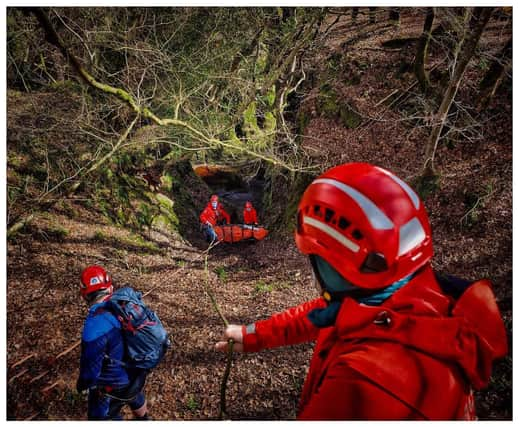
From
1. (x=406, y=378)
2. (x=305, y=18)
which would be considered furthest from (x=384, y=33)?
(x=406, y=378)

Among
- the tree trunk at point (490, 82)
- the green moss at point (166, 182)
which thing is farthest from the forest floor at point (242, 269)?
the green moss at point (166, 182)

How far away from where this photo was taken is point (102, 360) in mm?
2562

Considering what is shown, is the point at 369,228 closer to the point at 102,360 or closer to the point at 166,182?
the point at 102,360

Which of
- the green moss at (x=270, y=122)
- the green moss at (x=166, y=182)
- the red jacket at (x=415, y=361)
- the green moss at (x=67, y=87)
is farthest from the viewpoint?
the green moss at (x=166, y=182)

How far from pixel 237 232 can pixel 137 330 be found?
6.45 meters

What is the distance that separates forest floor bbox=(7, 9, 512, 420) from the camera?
4.01 meters

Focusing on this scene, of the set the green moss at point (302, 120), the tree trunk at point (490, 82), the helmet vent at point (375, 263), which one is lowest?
the green moss at point (302, 120)

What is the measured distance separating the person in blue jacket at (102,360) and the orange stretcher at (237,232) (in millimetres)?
6073

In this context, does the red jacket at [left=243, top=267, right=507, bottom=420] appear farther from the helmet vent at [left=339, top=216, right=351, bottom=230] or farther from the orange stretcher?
the orange stretcher

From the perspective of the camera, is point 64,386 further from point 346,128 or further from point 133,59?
point 346,128

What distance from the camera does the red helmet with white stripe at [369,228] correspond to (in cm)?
130

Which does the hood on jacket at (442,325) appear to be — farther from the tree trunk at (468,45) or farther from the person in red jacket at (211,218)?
the person in red jacket at (211,218)

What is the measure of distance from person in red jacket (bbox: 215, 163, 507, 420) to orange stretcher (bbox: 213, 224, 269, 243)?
7571mm

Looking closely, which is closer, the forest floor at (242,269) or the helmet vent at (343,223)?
the helmet vent at (343,223)
